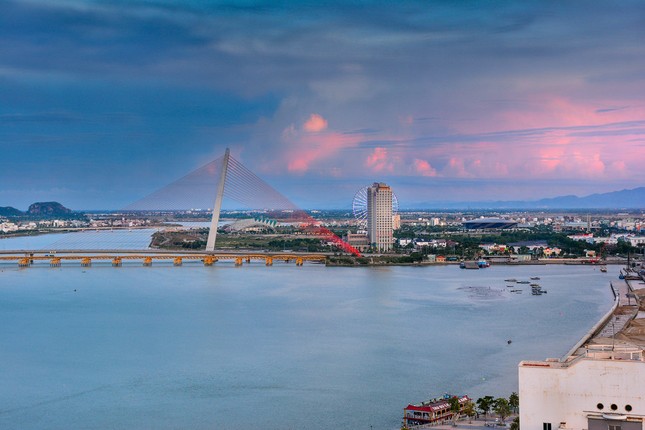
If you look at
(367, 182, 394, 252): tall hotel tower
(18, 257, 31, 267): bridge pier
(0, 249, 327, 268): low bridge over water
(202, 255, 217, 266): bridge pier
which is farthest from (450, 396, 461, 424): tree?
(367, 182, 394, 252): tall hotel tower

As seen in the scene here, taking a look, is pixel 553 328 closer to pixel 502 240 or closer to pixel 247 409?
pixel 247 409

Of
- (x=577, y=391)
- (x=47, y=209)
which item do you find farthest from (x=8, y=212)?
(x=577, y=391)

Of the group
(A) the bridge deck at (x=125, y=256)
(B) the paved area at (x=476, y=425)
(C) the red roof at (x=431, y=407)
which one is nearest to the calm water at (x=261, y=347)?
(C) the red roof at (x=431, y=407)

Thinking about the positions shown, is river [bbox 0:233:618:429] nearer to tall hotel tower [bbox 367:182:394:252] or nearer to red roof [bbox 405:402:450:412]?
red roof [bbox 405:402:450:412]

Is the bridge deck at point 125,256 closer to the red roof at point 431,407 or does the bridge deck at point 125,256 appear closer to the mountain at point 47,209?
the red roof at point 431,407

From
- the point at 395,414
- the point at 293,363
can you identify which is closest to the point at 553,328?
the point at 293,363

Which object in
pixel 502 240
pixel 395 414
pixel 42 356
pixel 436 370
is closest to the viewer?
pixel 395 414
